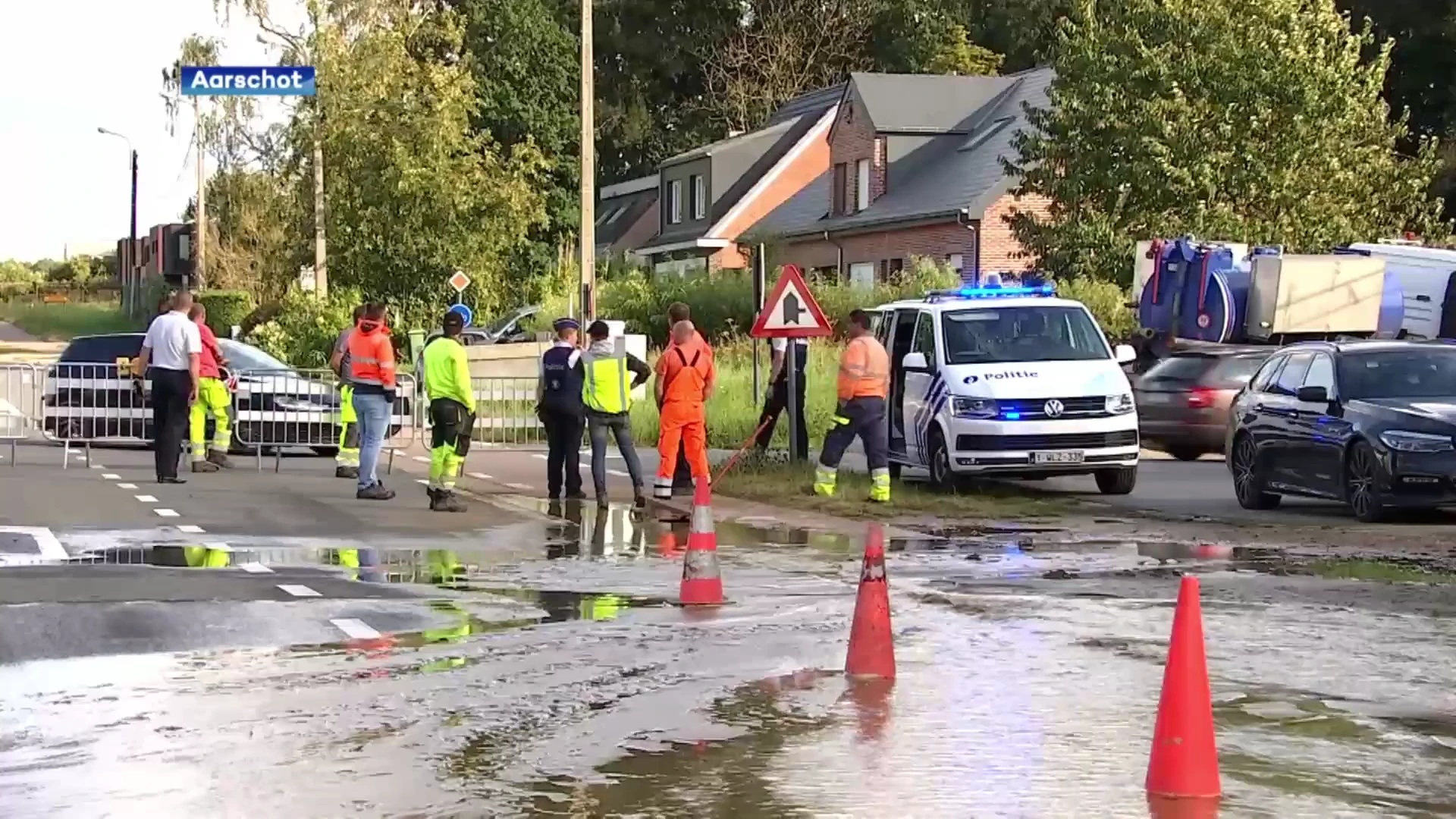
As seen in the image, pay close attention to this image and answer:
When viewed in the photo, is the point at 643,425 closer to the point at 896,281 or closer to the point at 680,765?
the point at 896,281

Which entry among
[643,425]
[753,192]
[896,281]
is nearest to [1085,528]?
[643,425]

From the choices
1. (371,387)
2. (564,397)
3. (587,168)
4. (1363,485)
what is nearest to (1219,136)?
(587,168)

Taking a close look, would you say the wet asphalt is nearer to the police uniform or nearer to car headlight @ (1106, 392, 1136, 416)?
the police uniform

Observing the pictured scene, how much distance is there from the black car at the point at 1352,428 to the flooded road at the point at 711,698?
3475 millimetres

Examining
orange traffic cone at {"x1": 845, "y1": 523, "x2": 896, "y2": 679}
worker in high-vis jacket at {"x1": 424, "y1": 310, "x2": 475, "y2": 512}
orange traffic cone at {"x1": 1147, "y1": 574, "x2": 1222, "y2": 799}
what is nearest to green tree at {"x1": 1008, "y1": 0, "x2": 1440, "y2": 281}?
worker in high-vis jacket at {"x1": 424, "y1": 310, "x2": 475, "y2": 512}

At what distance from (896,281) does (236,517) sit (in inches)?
1150

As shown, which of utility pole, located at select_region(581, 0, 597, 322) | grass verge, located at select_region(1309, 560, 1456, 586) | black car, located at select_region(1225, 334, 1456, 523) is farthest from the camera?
utility pole, located at select_region(581, 0, 597, 322)

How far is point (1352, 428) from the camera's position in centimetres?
1703

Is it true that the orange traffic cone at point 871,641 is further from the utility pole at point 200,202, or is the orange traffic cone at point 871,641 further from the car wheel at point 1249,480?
the utility pole at point 200,202

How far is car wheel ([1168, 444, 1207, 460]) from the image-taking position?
85.3 ft

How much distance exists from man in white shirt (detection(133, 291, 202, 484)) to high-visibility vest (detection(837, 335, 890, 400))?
20.1 ft

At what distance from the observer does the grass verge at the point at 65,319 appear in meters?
78.6

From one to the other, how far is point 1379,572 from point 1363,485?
363cm

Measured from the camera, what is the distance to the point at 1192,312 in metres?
32.2
